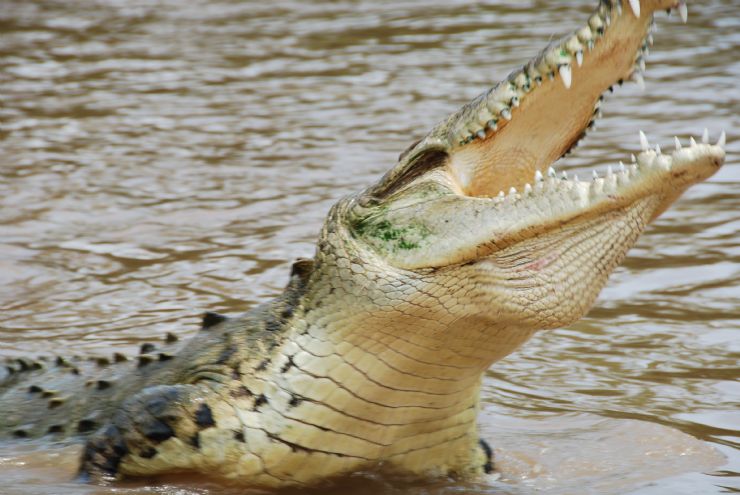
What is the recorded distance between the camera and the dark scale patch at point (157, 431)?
12.2 ft

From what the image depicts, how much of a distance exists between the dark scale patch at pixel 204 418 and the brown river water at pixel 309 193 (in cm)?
22

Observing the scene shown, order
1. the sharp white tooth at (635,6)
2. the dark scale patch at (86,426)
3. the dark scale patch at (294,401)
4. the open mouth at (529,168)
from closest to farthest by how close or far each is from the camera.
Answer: the open mouth at (529,168) → the sharp white tooth at (635,6) → the dark scale patch at (294,401) → the dark scale patch at (86,426)

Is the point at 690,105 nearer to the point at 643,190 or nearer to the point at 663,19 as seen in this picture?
the point at 663,19

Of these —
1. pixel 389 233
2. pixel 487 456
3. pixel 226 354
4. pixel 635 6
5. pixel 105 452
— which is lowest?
pixel 487 456

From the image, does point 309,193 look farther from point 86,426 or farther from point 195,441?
point 195,441

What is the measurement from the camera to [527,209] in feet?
11.8

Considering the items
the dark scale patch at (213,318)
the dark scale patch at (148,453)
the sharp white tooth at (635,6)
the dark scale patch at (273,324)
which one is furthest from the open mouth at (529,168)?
the dark scale patch at (148,453)

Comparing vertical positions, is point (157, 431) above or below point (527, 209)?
below

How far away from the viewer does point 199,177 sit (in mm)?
8281

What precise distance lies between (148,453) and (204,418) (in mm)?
219

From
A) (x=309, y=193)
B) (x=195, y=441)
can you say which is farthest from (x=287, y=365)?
(x=309, y=193)

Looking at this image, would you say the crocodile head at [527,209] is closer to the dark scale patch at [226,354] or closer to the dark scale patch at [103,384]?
the dark scale patch at [226,354]

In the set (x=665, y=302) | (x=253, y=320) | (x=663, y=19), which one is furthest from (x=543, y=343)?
(x=663, y=19)

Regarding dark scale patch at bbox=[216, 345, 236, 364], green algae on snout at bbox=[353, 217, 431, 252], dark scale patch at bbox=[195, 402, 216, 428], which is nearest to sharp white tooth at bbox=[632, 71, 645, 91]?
green algae on snout at bbox=[353, 217, 431, 252]
